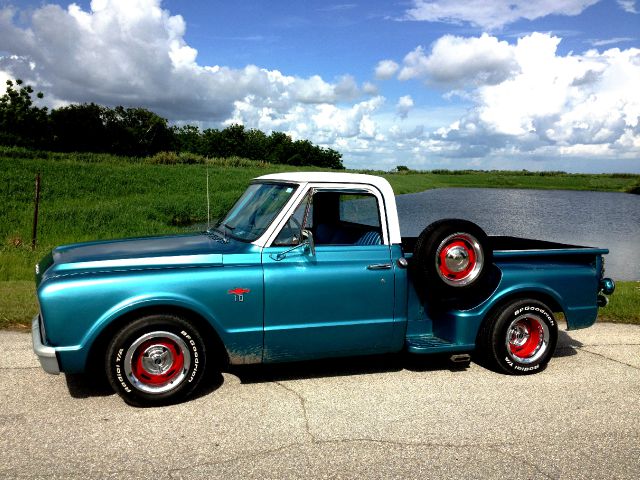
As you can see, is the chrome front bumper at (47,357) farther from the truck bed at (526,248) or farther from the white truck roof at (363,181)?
the truck bed at (526,248)

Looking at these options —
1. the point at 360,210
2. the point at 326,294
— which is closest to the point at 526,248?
the point at 360,210

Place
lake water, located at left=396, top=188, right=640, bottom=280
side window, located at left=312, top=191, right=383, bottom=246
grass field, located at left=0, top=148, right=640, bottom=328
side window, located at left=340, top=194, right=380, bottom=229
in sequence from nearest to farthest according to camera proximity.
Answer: side window, located at left=340, top=194, right=380, bottom=229 → side window, located at left=312, top=191, right=383, bottom=246 → grass field, located at left=0, top=148, right=640, bottom=328 → lake water, located at left=396, top=188, right=640, bottom=280

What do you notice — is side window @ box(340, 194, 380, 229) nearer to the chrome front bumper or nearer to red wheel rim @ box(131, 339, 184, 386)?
red wheel rim @ box(131, 339, 184, 386)

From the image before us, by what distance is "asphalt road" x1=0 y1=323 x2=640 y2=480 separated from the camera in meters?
3.87

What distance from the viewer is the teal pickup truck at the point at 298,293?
4.73 m

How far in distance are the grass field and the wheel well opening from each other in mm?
3233

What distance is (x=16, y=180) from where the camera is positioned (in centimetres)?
2964

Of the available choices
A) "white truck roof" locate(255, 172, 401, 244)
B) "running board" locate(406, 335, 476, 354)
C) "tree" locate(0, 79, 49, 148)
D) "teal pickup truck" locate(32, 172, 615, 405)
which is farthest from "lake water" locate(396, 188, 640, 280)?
"tree" locate(0, 79, 49, 148)

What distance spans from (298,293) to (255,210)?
103cm

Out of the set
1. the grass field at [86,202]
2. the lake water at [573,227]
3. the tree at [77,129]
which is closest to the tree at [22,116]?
the tree at [77,129]

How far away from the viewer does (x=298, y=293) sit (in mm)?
5180

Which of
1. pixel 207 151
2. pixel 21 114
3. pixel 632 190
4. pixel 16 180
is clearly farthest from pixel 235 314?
pixel 207 151

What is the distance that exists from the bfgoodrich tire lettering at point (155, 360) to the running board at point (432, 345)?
1.98m

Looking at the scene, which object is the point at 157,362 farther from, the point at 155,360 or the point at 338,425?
the point at 338,425
